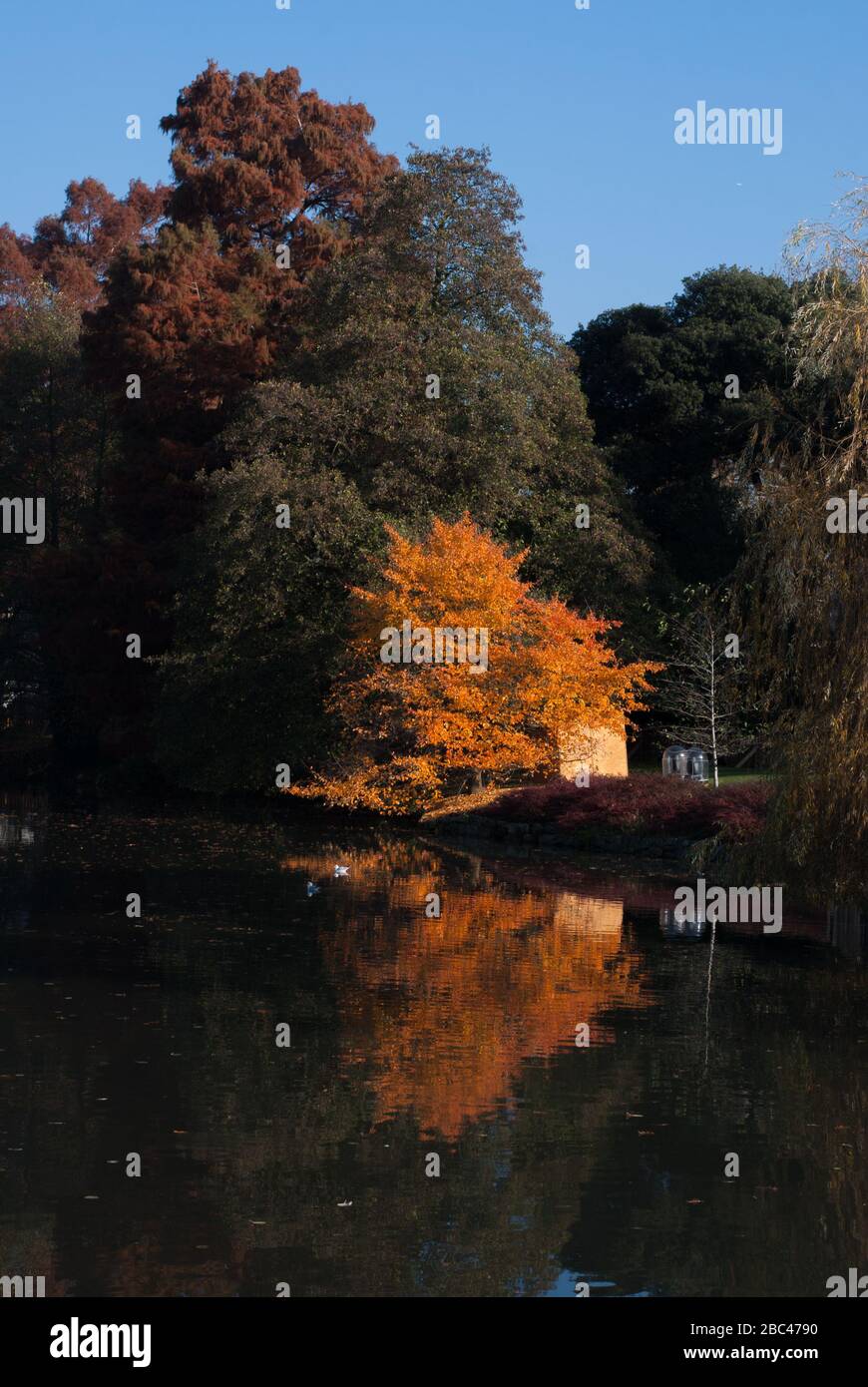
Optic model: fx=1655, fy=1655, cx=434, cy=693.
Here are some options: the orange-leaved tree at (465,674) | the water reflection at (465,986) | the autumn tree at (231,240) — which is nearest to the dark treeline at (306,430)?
the autumn tree at (231,240)

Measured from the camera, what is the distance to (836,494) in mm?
15750

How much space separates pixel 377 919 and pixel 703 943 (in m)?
3.81

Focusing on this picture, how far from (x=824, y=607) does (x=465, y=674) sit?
652 inches

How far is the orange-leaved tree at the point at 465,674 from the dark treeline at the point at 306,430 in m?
1.84

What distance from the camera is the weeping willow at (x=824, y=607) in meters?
15.5

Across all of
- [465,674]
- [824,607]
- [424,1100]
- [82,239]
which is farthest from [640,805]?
[82,239]

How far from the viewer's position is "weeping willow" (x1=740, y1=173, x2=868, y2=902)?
15.5 metres

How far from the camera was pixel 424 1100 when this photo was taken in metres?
11.1

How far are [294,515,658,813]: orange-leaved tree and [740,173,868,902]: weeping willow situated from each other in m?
15.0

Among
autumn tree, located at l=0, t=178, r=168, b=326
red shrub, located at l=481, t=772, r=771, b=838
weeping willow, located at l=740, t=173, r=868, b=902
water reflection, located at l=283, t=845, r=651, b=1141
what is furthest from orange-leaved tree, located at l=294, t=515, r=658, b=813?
autumn tree, located at l=0, t=178, r=168, b=326

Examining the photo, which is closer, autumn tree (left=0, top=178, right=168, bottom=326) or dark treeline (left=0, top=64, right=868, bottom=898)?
dark treeline (left=0, top=64, right=868, bottom=898)

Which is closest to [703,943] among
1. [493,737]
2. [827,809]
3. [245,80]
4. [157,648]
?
[827,809]

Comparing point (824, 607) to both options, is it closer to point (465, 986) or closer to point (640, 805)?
point (465, 986)

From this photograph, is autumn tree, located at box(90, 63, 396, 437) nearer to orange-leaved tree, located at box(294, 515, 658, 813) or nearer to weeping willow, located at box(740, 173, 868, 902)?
orange-leaved tree, located at box(294, 515, 658, 813)
